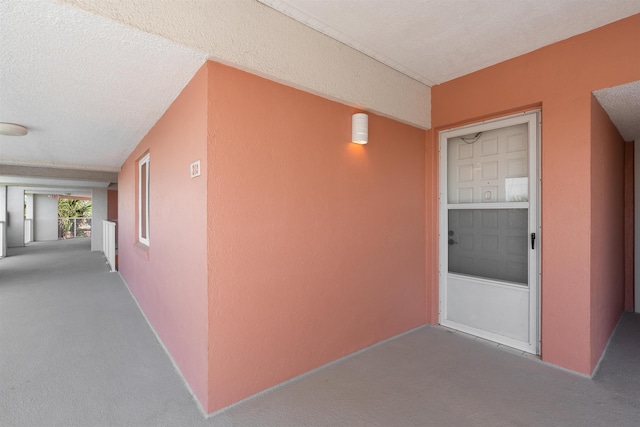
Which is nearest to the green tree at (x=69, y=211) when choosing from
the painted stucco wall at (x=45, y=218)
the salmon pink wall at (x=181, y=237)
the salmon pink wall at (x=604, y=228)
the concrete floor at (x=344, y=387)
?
the painted stucco wall at (x=45, y=218)

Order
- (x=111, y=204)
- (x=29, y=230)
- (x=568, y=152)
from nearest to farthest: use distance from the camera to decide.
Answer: (x=568, y=152) < (x=111, y=204) < (x=29, y=230)

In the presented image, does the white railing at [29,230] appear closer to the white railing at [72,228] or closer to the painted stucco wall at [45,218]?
the painted stucco wall at [45,218]

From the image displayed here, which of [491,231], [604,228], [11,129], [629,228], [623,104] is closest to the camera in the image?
[623,104]

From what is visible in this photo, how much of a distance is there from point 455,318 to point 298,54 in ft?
10.5

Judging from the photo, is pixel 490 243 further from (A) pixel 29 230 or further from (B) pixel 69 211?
(B) pixel 69 211

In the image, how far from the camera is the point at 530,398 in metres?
2.17

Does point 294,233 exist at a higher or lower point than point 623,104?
lower

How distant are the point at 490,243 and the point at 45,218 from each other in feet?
61.2

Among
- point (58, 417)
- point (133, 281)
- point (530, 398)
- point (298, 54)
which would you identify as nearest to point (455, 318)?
point (530, 398)

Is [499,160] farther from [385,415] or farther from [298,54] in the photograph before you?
[385,415]

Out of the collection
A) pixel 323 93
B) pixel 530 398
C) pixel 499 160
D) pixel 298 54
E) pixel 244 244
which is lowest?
pixel 530 398

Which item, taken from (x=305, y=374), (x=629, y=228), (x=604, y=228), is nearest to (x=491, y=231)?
(x=604, y=228)

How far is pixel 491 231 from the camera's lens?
3164mm

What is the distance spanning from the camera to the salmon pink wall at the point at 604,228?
8.27 feet
